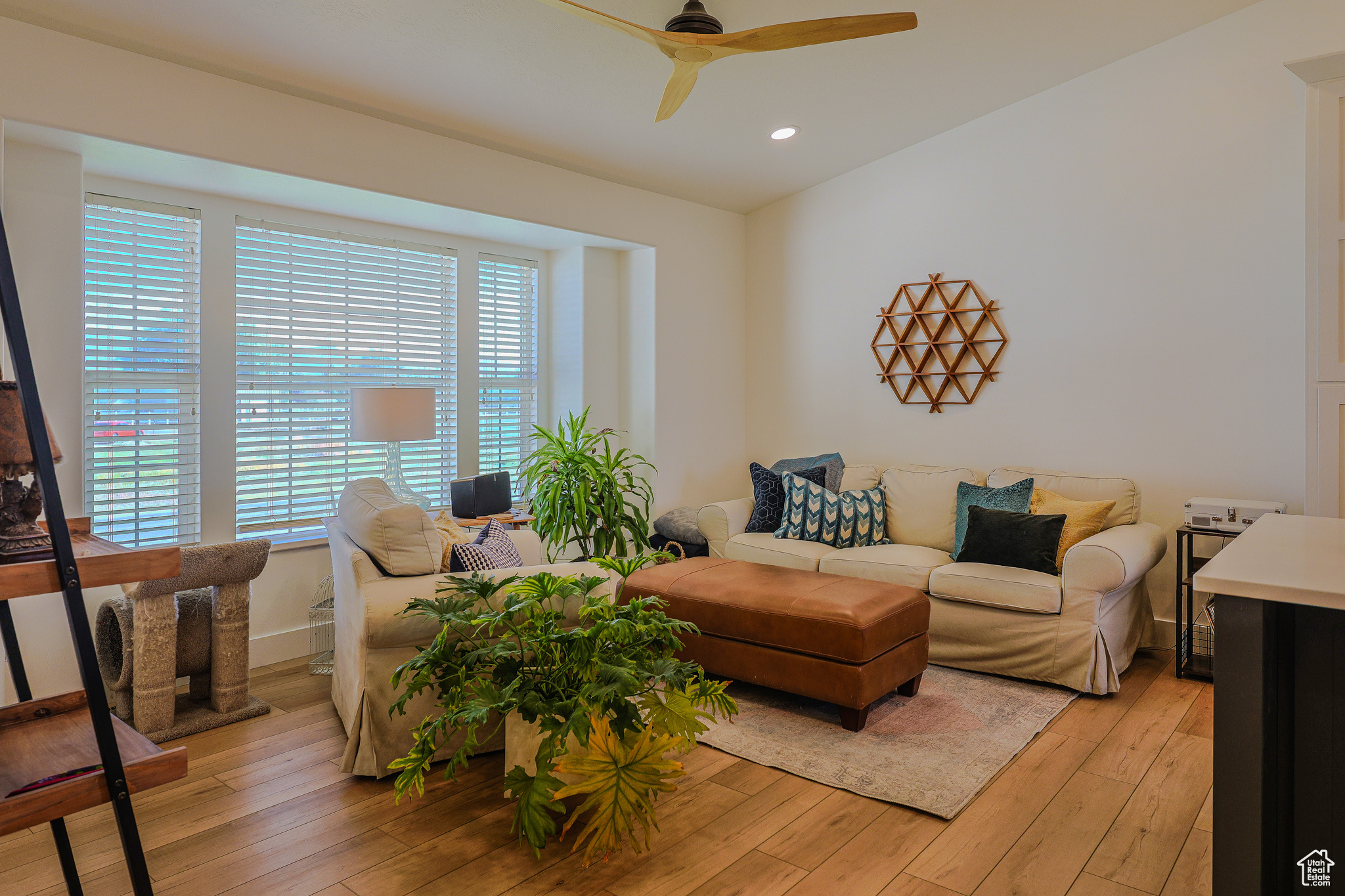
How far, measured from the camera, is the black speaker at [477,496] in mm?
4316

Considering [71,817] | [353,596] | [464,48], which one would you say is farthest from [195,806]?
[464,48]

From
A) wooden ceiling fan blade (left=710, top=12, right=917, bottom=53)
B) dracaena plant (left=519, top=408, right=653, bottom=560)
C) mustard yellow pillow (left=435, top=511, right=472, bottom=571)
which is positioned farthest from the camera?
dracaena plant (left=519, top=408, right=653, bottom=560)

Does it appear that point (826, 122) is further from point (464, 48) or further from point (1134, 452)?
point (1134, 452)

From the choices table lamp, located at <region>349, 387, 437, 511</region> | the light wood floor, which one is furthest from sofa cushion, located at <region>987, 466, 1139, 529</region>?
table lamp, located at <region>349, 387, 437, 511</region>

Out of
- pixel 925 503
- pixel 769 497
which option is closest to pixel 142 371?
pixel 769 497

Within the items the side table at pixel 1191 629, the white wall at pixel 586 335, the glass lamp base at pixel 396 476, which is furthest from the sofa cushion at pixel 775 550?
the glass lamp base at pixel 396 476

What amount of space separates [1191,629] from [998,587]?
0.89 metres

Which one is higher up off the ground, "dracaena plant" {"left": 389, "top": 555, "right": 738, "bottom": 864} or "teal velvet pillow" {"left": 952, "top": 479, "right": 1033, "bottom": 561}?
"teal velvet pillow" {"left": 952, "top": 479, "right": 1033, "bottom": 561}

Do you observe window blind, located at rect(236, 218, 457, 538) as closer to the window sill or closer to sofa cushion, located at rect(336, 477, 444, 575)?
the window sill

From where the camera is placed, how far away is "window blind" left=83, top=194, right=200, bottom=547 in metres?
3.35

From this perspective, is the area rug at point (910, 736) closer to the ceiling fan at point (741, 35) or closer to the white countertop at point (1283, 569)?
the white countertop at point (1283, 569)

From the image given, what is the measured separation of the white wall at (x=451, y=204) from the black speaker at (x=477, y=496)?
2.54 feet

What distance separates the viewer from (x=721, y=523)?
181 inches

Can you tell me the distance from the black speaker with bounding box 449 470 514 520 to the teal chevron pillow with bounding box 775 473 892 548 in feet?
5.38
